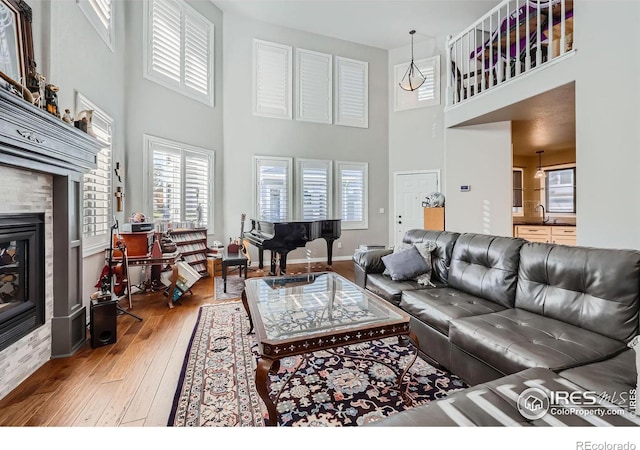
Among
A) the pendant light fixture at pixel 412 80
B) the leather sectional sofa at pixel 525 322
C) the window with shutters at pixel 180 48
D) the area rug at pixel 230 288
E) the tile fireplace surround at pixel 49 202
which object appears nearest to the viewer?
the leather sectional sofa at pixel 525 322

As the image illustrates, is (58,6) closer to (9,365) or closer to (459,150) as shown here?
(9,365)

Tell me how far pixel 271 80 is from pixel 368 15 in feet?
7.52

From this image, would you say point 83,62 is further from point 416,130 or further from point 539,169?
point 539,169

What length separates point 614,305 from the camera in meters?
1.57

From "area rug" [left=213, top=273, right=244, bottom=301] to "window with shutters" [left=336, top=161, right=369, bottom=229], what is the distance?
9.01ft

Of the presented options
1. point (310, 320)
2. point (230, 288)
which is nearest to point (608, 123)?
point (310, 320)

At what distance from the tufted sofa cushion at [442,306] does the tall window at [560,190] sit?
570cm

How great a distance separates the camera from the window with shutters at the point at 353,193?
6.39 meters

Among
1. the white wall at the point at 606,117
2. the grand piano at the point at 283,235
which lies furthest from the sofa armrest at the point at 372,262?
the white wall at the point at 606,117

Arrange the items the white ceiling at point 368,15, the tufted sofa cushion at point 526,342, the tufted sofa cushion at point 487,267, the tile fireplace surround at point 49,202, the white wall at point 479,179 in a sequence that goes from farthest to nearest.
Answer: the white ceiling at point 368,15, the white wall at point 479,179, the tufted sofa cushion at point 487,267, the tile fireplace surround at point 49,202, the tufted sofa cushion at point 526,342

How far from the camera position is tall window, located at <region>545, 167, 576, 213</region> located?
6.12 m

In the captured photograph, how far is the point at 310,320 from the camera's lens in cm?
180

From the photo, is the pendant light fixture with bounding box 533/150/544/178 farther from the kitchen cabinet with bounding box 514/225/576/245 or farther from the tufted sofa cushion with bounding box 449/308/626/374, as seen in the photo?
the tufted sofa cushion with bounding box 449/308/626/374

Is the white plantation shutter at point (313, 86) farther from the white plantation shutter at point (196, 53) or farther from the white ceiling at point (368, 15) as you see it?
the white plantation shutter at point (196, 53)
